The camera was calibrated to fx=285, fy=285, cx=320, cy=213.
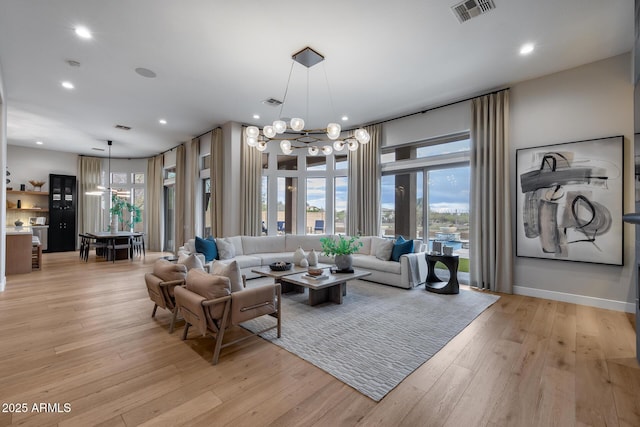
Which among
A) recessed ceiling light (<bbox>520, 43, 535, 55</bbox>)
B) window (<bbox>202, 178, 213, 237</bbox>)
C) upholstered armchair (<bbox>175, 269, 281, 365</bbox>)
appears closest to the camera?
upholstered armchair (<bbox>175, 269, 281, 365</bbox>)

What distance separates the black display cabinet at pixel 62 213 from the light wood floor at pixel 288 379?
313 inches

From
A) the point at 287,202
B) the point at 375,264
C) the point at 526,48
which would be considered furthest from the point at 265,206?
the point at 526,48

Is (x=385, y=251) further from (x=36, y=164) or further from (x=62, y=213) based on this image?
(x=36, y=164)

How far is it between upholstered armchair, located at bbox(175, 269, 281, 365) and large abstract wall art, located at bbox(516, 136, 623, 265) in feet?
14.7

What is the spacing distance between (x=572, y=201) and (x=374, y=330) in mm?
3646

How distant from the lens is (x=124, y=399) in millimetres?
2076

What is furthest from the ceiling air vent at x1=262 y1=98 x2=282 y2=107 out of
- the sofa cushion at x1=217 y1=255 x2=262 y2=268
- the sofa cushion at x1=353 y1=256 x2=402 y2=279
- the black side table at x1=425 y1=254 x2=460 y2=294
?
the black side table at x1=425 y1=254 x2=460 y2=294

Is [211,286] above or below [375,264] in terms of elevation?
above

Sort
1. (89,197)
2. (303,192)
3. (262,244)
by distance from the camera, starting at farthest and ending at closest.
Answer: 1. (89,197)
2. (303,192)
3. (262,244)

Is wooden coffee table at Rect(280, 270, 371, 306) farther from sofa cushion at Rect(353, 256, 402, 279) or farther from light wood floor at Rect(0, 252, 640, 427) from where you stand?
light wood floor at Rect(0, 252, 640, 427)

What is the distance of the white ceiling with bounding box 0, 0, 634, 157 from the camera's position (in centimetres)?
310

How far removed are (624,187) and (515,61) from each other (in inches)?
90.7

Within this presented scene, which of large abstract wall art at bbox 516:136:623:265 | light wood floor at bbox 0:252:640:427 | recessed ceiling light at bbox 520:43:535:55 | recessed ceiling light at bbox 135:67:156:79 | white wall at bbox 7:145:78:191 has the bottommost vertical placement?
light wood floor at bbox 0:252:640:427

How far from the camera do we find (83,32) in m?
3.47
